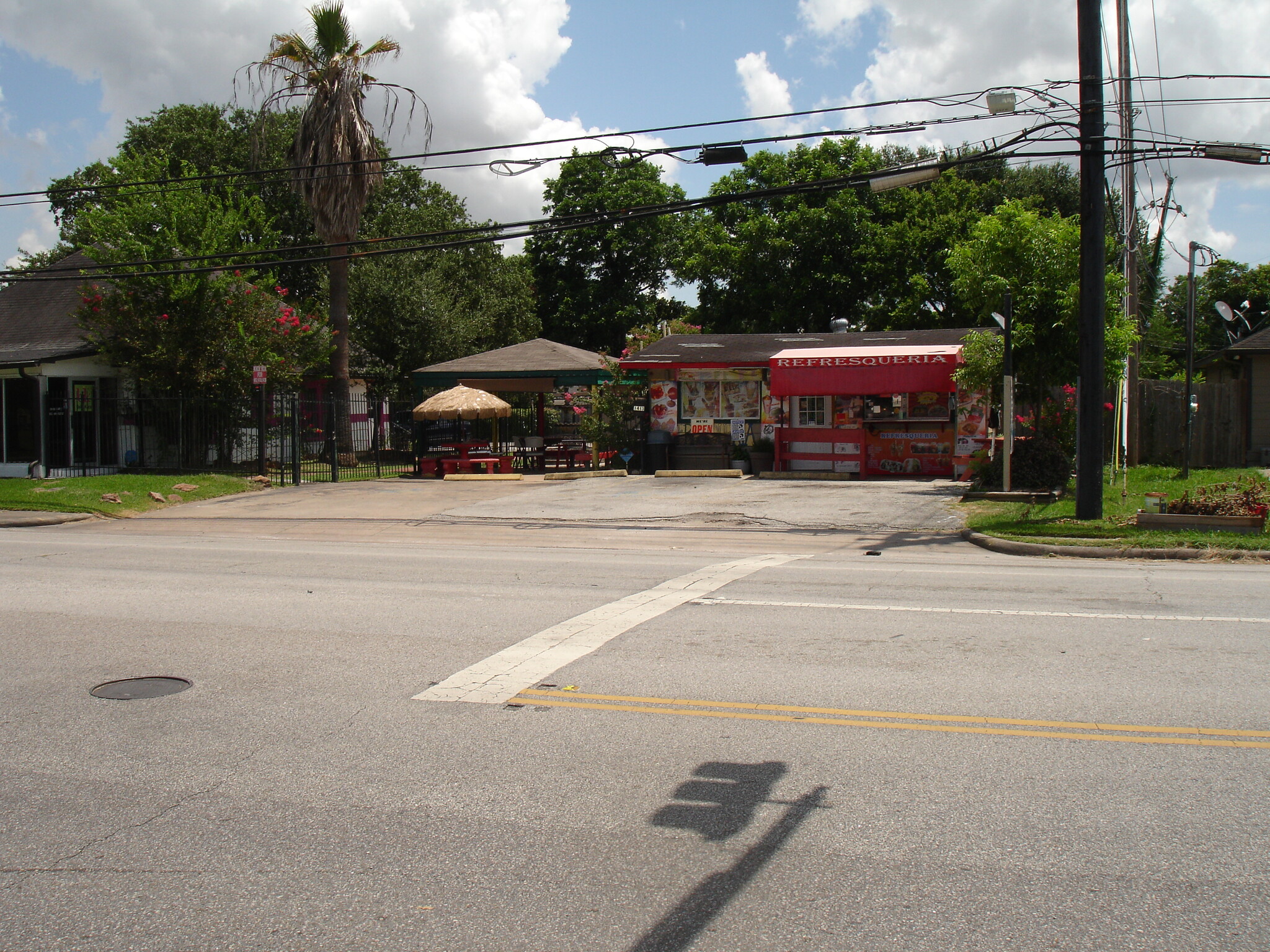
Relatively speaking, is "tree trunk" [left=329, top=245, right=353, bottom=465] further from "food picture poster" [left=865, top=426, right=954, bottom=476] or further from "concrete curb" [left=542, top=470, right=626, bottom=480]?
"food picture poster" [left=865, top=426, right=954, bottom=476]

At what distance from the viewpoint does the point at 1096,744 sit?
5223mm

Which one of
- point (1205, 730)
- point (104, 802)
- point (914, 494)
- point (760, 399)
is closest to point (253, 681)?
point (104, 802)

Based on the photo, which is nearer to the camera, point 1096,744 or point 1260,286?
point 1096,744

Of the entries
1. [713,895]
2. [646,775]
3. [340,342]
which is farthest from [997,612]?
[340,342]

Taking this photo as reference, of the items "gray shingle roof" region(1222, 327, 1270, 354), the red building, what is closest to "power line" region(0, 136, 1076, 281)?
the red building

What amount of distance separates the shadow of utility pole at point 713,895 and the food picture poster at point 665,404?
72.2 feet

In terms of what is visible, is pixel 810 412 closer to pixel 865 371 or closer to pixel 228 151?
pixel 865 371

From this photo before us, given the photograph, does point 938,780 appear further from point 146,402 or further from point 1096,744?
point 146,402

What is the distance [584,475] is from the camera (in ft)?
82.6

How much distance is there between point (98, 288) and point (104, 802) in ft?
75.2

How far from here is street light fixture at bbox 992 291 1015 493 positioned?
16328mm

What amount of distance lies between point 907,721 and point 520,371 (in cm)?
2268

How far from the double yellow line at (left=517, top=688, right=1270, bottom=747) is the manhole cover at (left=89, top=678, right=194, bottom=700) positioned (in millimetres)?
2346

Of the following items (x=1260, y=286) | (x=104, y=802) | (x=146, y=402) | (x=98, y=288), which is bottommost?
(x=104, y=802)
